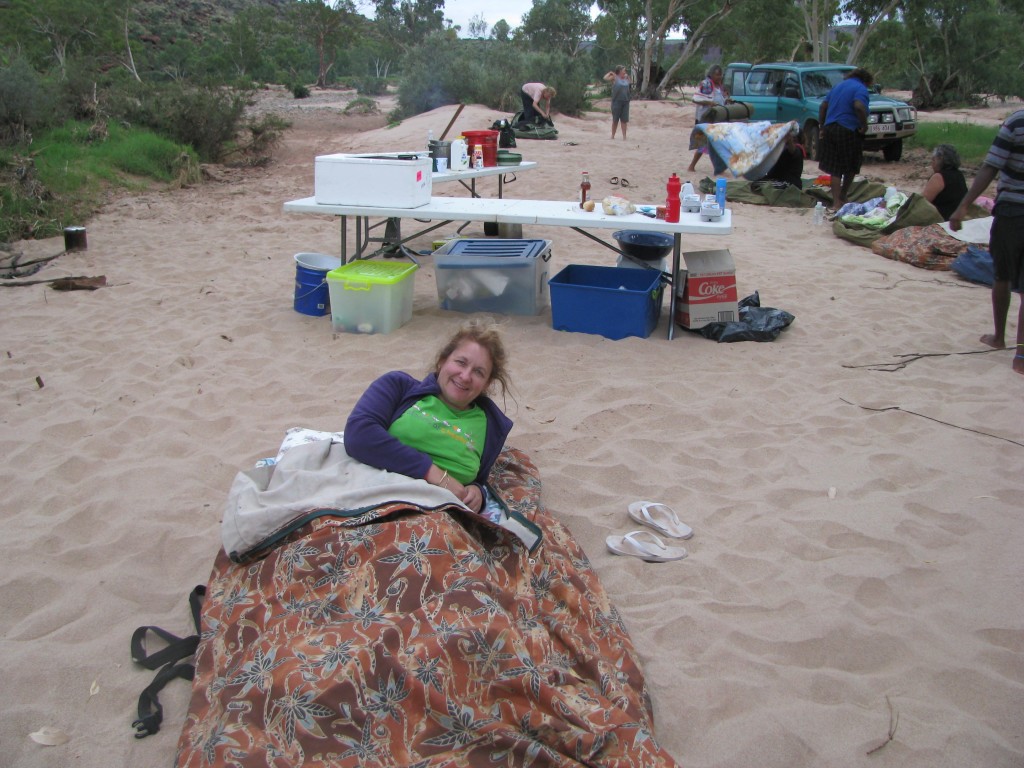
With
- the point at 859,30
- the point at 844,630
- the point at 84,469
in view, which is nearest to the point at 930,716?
the point at 844,630

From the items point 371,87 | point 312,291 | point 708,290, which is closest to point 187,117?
point 312,291

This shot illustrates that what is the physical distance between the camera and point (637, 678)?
7.57ft

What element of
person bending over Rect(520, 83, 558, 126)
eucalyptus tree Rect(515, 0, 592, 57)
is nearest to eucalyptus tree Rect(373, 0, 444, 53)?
eucalyptus tree Rect(515, 0, 592, 57)

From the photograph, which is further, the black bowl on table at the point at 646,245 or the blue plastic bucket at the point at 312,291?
the black bowl on table at the point at 646,245

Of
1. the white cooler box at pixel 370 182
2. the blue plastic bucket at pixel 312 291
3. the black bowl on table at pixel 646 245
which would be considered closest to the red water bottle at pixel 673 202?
the black bowl on table at pixel 646 245

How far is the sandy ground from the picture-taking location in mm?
2277

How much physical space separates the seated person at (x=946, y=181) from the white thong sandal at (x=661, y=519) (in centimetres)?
636

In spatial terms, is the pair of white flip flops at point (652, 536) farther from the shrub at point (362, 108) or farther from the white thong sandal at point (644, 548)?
the shrub at point (362, 108)

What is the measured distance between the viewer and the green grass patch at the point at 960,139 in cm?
1331

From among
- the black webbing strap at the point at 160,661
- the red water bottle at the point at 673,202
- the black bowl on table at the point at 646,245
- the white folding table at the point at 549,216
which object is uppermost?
the red water bottle at the point at 673,202

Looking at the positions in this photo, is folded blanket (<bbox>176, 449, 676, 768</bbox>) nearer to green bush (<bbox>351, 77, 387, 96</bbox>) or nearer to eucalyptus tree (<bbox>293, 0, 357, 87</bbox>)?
green bush (<bbox>351, 77, 387, 96</bbox>)

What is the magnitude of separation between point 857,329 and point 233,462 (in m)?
4.19

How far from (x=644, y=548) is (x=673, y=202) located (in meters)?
2.88

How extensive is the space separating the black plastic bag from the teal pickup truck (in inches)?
351
